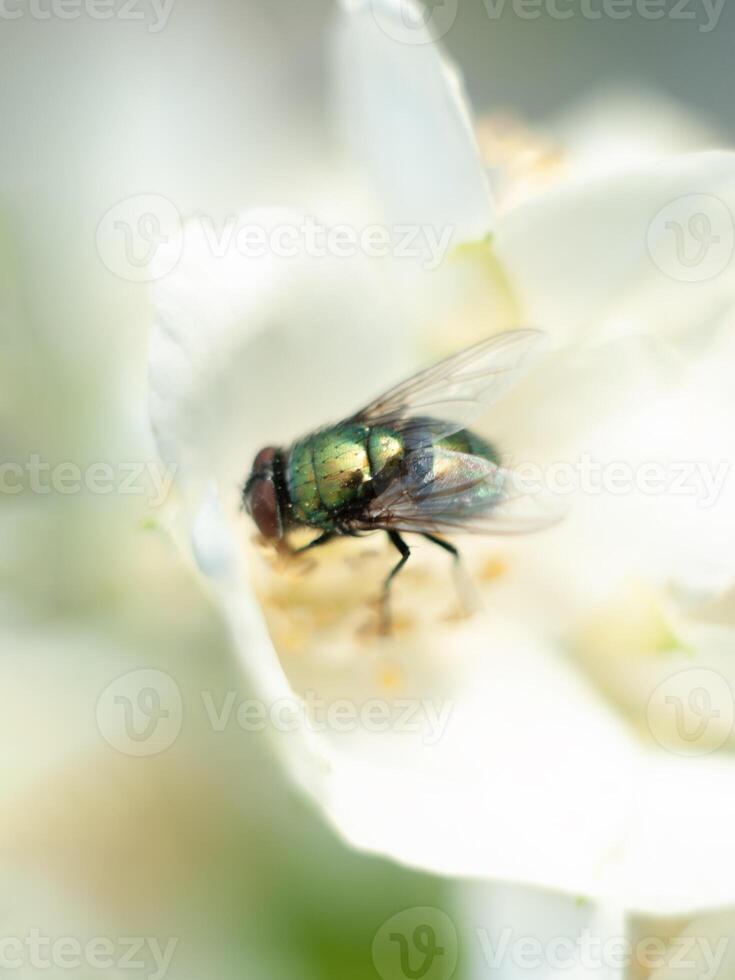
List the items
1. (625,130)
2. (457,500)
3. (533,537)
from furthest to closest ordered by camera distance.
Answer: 1. (625,130)
2. (533,537)
3. (457,500)

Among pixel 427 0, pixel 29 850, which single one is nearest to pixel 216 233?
pixel 29 850

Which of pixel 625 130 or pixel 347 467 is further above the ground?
pixel 625 130

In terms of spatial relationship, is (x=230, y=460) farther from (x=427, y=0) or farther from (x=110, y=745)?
(x=427, y=0)

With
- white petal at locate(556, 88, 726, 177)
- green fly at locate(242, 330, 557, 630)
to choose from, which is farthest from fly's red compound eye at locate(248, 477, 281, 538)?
white petal at locate(556, 88, 726, 177)

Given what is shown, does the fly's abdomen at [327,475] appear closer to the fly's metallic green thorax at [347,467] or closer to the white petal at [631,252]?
the fly's metallic green thorax at [347,467]

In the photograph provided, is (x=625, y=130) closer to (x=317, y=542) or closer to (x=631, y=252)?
(x=631, y=252)

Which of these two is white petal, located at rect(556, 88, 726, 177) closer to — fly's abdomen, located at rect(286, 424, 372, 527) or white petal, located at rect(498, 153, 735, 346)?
white petal, located at rect(498, 153, 735, 346)

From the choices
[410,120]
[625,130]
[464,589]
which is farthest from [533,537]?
[625,130]
